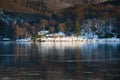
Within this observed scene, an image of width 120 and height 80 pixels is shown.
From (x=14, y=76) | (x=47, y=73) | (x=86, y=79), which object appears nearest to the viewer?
(x=86, y=79)

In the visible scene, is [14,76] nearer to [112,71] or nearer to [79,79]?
[79,79]

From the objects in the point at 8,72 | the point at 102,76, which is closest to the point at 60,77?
the point at 102,76

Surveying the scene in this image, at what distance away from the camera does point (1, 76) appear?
39500mm

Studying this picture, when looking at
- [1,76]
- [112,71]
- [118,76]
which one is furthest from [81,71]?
[1,76]

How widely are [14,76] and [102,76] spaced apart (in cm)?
828

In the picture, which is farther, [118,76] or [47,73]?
[47,73]

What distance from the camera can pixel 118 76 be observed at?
38656 millimetres

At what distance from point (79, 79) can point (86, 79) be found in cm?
63

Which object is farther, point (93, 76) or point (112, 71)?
point (112, 71)

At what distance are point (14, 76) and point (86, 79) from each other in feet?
23.2

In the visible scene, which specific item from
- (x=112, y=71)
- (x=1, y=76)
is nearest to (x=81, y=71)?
(x=112, y=71)

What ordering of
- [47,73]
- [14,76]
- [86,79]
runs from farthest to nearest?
[47,73], [14,76], [86,79]

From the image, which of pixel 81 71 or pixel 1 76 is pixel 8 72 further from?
pixel 81 71

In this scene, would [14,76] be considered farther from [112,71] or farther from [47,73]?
[112,71]
